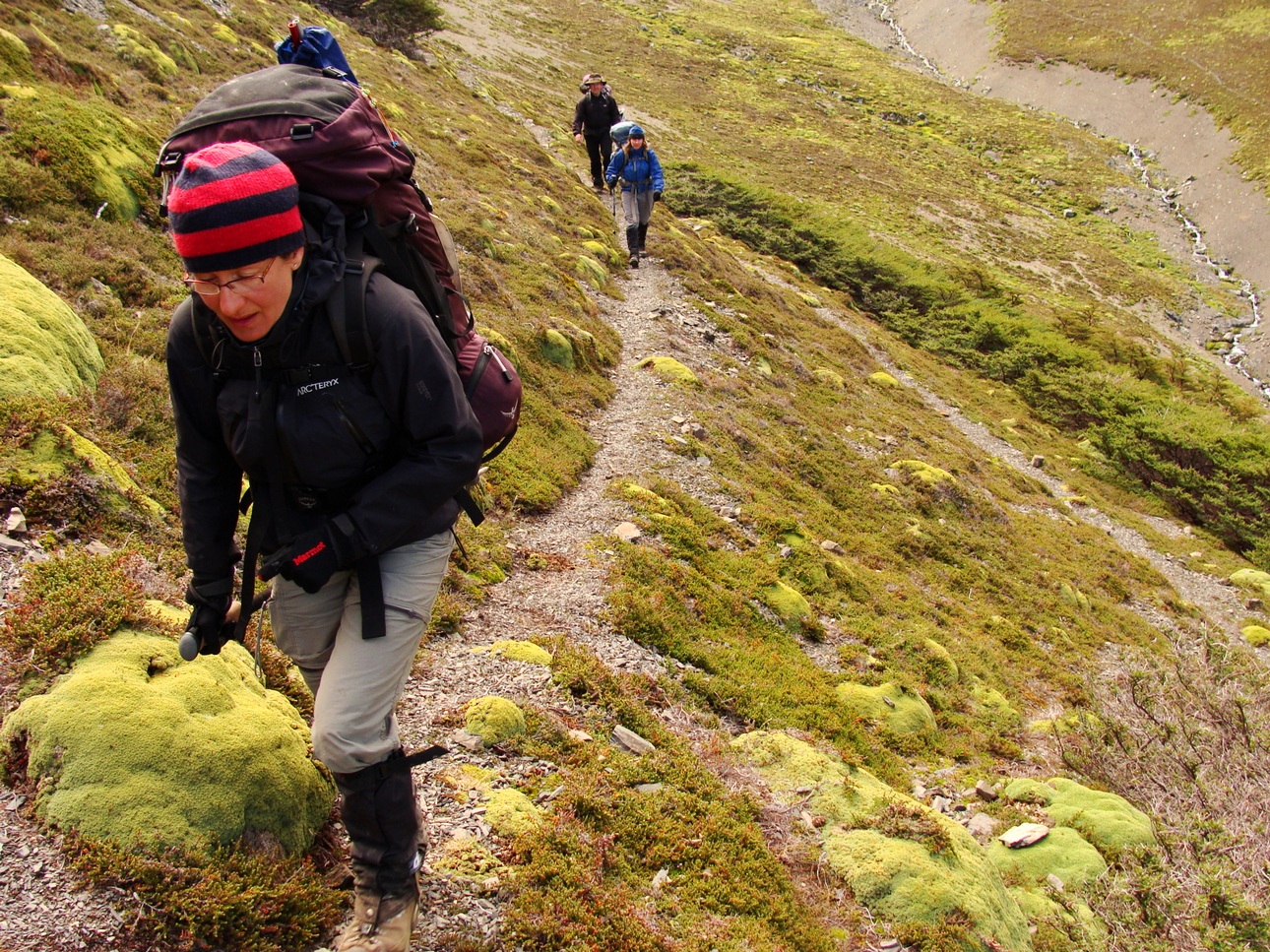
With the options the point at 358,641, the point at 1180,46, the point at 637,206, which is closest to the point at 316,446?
the point at 358,641

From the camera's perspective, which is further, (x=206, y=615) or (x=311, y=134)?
(x=206, y=615)

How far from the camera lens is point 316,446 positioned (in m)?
3.43

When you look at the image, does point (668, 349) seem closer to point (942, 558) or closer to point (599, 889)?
point (942, 558)

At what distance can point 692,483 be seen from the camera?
1420 cm

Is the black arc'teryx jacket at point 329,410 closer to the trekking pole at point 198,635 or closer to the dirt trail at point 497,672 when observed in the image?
the trekking pole at point 198,635

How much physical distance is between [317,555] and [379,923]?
2122 mm

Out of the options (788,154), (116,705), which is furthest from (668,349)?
(788,154)

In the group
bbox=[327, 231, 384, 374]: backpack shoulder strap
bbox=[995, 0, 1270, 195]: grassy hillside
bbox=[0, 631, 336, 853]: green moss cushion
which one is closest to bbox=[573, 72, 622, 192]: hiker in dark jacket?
bbox=[0, 631, 336, 853]: green moss cushion

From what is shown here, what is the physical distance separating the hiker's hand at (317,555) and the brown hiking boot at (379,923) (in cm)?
193

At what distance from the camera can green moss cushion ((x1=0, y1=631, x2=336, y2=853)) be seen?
13.3ft

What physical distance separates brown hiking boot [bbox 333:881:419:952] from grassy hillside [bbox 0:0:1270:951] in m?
0.59

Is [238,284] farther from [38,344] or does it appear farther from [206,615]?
[38,344]

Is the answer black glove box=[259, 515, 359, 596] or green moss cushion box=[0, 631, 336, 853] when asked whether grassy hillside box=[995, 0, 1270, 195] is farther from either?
green moss cushion box=[0, 631, 336, 853]

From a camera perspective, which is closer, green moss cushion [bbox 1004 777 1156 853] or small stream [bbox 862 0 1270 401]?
green moss cushion [bbox 1004 777 1156 853]
